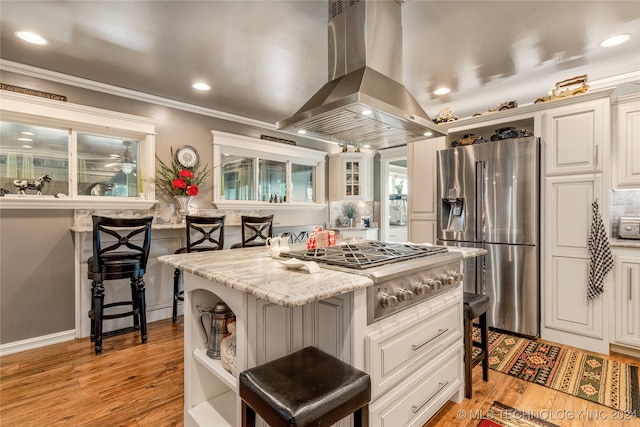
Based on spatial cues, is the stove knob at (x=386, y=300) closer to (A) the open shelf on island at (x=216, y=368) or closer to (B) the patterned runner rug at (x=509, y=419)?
(A) the open shelf on island at (x=216, y=368)

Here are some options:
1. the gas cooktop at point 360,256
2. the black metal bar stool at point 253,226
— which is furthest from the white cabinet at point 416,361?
the black metal bar stool at point 253,226

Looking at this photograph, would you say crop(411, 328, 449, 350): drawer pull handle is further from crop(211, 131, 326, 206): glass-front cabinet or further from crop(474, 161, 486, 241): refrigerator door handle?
crop(211, 131, 326, 206): glass-front cabinet

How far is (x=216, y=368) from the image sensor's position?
1451 mm

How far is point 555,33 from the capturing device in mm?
2277

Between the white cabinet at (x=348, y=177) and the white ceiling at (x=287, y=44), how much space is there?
202 cm

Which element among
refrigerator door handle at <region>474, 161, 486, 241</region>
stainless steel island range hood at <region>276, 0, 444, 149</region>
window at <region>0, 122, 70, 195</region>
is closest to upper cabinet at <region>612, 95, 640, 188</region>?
refrigerator door handle at <region>474, 161, 486, 241</region>

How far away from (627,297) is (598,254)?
41 centimetres

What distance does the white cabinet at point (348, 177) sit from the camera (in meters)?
5.30

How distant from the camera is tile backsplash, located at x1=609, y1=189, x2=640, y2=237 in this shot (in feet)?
9.66

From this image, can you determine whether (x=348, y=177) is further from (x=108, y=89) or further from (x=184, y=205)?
(x=108, y=89)

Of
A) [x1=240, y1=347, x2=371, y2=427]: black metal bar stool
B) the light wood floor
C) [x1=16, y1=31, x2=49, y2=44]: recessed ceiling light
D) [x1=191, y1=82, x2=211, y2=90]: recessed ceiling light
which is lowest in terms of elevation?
the light wood floor

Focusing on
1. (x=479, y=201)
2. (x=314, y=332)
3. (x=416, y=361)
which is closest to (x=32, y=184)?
(x=314, y=332)

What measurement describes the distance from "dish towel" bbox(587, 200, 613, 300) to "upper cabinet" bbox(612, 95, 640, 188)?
1.52ft

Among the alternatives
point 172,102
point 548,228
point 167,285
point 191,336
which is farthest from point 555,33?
point 167,285
